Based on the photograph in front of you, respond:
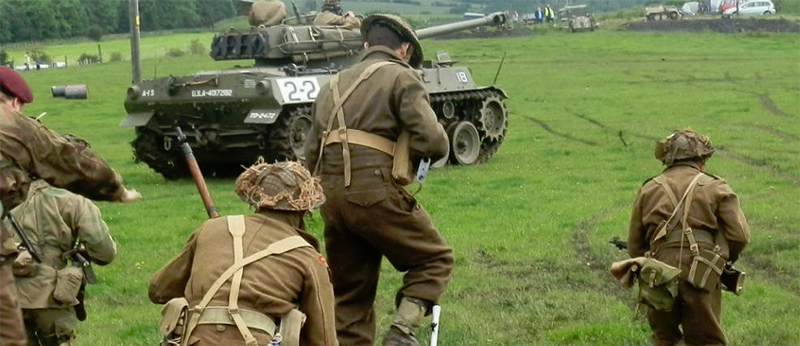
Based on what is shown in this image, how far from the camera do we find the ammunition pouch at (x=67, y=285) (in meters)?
7.67

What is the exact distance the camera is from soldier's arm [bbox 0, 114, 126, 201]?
657cm

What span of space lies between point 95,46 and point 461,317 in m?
Answer: 34.5

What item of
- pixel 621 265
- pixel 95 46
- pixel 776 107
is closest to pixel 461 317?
pixel 621 265

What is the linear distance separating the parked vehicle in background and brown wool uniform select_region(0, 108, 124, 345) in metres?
72.7

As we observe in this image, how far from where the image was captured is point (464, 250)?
14047 millimetres

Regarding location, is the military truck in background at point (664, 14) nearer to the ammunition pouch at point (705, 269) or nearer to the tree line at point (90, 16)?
the tree line at point (90, 16)

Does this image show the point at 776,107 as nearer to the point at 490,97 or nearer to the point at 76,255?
the point at 490,97

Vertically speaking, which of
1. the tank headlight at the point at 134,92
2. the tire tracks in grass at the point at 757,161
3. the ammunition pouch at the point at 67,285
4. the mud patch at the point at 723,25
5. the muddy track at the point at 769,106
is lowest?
the mud patch at the point at 723,25

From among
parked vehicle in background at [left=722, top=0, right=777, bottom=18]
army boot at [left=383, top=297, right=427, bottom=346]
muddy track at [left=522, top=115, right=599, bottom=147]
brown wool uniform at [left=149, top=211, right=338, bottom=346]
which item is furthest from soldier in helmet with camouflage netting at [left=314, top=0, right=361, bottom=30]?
parked vehicle in background at [left=722, top=0, right=777, bottom=18]

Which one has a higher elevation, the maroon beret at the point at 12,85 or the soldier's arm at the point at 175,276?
the maroon beret at the point at 12,85

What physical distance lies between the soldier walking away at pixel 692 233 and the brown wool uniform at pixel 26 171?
3.37 m

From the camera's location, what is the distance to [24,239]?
279 inches

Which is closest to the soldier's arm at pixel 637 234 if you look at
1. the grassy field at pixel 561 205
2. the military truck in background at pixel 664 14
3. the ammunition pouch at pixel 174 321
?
the grassy field at pixel 561 205

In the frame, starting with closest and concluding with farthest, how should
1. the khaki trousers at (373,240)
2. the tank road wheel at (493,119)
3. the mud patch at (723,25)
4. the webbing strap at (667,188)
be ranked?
the khaki trousers at (373,240) → the webbing strap at (667,188) → the tank road wheel at (493,119) → the mud patch at (723,25)
